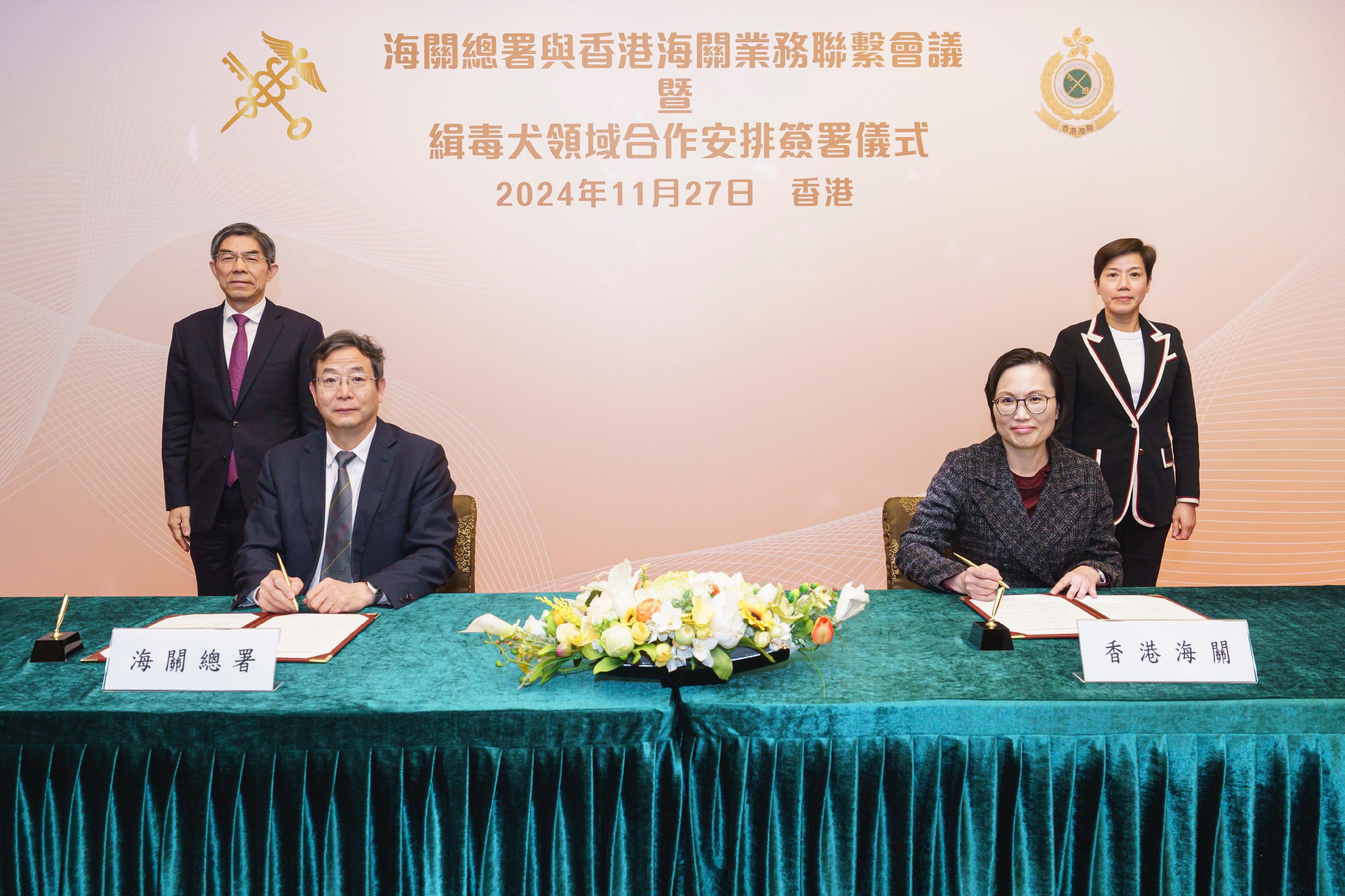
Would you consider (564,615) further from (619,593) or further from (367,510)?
(367,510)

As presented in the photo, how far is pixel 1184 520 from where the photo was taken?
3.24m

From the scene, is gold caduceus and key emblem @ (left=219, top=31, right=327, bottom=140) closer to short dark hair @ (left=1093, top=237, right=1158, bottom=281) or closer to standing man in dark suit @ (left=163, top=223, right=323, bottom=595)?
standing man in dark suit @ (left=163, top=223, right=323, bottom=595)

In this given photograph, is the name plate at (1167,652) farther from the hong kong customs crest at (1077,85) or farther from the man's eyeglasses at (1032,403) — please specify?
the hong kong customs crest at (1077,85)

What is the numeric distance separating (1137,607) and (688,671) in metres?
1.04

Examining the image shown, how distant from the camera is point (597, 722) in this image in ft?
4.51

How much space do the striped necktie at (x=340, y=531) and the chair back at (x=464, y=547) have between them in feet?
0.96

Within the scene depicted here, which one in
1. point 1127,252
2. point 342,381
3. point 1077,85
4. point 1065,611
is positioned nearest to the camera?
point 1065,611

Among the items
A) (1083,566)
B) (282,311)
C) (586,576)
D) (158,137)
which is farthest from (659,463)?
(158,137)

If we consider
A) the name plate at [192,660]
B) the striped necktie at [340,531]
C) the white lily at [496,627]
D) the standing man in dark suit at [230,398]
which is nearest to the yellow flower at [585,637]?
the white lily at [496,627]

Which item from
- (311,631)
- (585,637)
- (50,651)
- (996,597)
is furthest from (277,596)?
(996,597)

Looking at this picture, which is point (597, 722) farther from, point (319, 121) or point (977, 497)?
point (319, 121)

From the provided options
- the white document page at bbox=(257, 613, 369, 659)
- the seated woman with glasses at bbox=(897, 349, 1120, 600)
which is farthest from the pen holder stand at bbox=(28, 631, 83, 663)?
the seated woman with glasses at bbox=(897, 349, 1120, 600)

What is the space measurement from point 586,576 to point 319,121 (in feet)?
7.57

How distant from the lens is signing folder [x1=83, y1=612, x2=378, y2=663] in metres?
1.62
